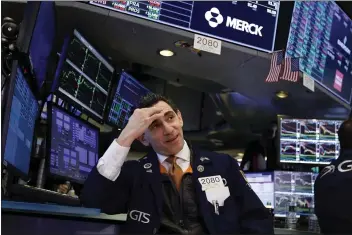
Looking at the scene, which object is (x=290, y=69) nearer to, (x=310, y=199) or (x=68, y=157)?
(x=310, y=199)

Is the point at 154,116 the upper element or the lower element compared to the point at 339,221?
upper

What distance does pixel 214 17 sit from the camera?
11.0 ft

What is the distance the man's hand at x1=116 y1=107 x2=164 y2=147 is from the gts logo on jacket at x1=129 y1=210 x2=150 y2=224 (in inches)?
12.2

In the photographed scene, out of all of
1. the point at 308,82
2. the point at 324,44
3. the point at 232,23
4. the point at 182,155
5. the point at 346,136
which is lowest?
the point at 182,155

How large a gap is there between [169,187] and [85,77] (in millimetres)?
1388

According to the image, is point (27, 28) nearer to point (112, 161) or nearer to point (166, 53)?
point (112, 161)

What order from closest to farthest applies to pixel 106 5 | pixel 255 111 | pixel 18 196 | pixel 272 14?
pixel 18 196, pixel 106 5, pixel 272 14, pixel 255 111

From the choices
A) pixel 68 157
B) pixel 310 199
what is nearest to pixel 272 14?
pixel 310 199

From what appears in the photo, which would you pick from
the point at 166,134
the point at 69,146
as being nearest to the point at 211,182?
the point at 166,134

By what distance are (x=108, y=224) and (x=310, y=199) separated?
2.57 meters

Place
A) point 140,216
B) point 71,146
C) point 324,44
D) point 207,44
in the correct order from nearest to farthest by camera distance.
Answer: point 140,216, point 71,146, point 207,44, point 324,44

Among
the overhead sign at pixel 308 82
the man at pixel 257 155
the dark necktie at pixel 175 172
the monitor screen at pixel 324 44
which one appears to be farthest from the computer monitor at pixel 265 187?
the dark necktie at pixel 175 172

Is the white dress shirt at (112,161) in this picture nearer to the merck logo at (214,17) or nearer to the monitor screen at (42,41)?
the monitor screen at (42,41)

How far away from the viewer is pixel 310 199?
4.14 m
